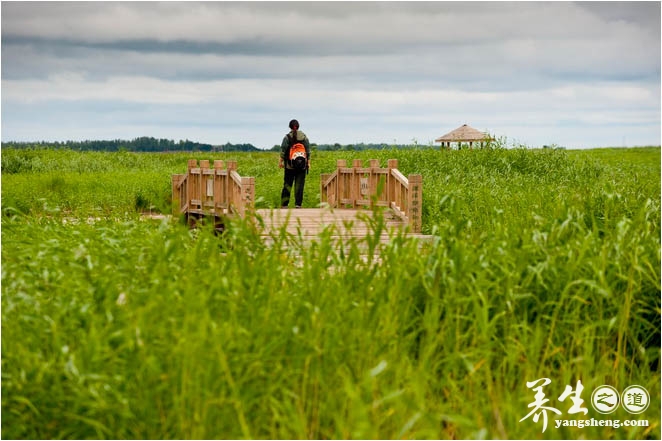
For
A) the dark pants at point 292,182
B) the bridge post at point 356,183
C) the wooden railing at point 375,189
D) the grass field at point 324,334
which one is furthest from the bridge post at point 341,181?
the grass field at point 324,334

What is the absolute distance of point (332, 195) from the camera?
60.0ft

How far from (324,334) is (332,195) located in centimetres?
1259

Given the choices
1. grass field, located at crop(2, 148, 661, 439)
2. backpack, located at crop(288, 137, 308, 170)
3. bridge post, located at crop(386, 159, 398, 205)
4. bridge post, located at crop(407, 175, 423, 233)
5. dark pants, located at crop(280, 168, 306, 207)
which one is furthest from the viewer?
dark pants, located at crop(280, 168, 306, 207)

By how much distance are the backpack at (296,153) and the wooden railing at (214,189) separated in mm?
1281

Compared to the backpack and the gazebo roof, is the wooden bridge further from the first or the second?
the gazebo roof

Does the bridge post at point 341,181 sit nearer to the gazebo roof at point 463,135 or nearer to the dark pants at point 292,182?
the dark pants at point 292,182

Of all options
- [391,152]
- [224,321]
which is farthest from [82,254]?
[391,152]

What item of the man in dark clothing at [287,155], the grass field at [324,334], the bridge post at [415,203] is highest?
the man in dark clothing at [287,155]

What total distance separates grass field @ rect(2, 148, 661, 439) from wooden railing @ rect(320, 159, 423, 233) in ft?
21.4

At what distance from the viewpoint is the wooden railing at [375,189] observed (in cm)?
1488

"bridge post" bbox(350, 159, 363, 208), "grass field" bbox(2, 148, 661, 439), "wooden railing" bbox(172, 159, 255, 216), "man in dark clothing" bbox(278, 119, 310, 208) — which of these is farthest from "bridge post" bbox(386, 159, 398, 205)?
"grass field" bbox(2, 148, 661, 439)

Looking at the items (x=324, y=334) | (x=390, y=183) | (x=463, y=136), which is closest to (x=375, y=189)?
(x=390, y=183)

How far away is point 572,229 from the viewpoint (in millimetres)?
7500

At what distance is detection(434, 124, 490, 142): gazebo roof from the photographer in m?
42.0
